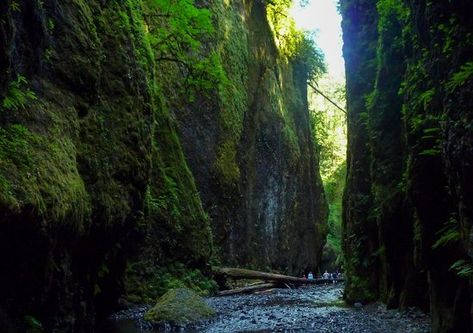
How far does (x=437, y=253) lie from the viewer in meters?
7.31

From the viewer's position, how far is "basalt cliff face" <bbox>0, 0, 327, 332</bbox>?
17.9ft

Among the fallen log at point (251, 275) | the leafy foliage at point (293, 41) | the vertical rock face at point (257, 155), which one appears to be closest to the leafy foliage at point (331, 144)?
the leafy foliage at point (293, 41)

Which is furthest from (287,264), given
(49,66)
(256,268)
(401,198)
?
(49,66)

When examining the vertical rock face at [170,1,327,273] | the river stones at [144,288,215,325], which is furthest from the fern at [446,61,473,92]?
the vertical rock face at [170,1,327,273]

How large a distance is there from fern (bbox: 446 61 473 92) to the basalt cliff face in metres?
4.27

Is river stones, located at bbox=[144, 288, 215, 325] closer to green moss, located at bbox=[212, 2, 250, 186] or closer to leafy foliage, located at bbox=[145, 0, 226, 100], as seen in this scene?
leafy foliage, located at bbox=[145, 0, 226, 100]

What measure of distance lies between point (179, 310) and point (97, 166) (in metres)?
3.06

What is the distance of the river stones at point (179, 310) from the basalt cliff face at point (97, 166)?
3.84 ft

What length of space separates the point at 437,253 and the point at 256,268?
16302mm

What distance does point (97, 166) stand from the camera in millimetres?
7969

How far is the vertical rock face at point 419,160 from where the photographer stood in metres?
5.17

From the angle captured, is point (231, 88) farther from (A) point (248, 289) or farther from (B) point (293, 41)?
(B) point (293, 41)

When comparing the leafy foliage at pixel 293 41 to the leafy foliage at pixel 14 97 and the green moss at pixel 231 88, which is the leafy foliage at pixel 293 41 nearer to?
the green moss at pixel 231 88

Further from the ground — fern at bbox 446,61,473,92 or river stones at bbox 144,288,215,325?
fern at bbox 446,61,473,92
